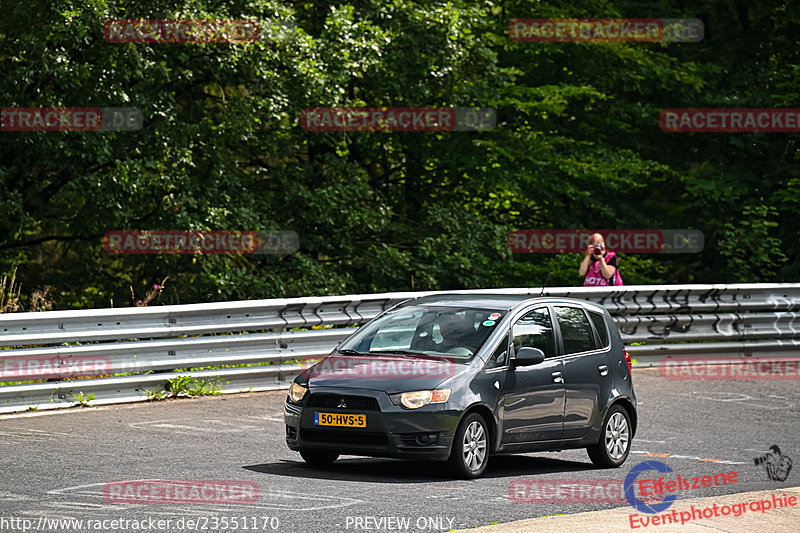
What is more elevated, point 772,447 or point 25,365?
point 25,365

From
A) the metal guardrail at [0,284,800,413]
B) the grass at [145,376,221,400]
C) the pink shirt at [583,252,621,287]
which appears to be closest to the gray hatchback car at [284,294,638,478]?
the metal guardrail at [0,284,800,413]

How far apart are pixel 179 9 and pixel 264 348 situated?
8049mm

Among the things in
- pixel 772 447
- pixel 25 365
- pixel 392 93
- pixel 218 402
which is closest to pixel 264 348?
pixel 218 402

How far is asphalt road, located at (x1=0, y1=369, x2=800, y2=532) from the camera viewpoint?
8156mm

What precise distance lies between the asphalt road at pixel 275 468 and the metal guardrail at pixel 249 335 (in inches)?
11.9

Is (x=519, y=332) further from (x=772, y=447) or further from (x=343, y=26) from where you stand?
(x=343, y=26)

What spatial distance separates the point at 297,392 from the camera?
34.4ft

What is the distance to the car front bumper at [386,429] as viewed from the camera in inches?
390

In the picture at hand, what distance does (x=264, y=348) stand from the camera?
1527 centimetres

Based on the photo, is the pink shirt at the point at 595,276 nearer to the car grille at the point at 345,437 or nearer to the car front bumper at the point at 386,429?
the car front bumper at the point at 386,429

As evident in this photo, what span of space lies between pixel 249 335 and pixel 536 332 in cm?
483

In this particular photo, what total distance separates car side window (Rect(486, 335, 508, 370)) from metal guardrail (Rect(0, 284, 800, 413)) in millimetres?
3244

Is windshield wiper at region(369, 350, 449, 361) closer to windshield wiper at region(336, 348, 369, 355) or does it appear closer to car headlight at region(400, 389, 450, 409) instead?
windshield wiper at region(336, 348, 369, 355)

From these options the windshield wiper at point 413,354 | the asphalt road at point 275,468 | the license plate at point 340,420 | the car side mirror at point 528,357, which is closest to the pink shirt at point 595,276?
the asphalt road at point 275,468
